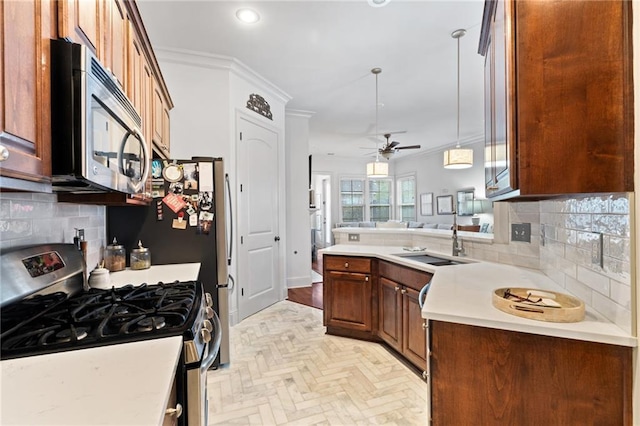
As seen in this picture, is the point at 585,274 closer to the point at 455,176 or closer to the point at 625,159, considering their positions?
the point at 625,159

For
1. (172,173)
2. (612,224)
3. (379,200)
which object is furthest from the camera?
(379,200)

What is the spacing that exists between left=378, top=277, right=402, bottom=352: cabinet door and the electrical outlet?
0.88m

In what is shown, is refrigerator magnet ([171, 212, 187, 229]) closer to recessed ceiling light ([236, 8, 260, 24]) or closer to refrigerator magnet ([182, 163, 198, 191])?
refrigerator magnet ([182, 163, 198, 191])

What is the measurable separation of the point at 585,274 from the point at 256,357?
7.50 feet

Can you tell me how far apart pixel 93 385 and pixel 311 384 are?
5.69 feet

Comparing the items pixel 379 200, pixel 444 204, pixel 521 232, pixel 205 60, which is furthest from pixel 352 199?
pixel 521 232

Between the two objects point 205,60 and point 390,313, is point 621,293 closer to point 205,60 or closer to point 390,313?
point 390,313

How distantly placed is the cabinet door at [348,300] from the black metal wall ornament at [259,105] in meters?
2.11

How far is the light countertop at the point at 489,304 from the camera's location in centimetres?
103

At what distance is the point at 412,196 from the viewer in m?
8.69

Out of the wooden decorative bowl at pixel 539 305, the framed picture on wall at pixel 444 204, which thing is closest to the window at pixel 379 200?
the framed picture on wall at pixel 444 204

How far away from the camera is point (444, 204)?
755 cm

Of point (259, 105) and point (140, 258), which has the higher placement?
point (259, 105)

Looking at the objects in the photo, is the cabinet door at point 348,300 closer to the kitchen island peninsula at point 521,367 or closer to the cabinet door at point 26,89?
the kitchen island peninsula at point 521,367
